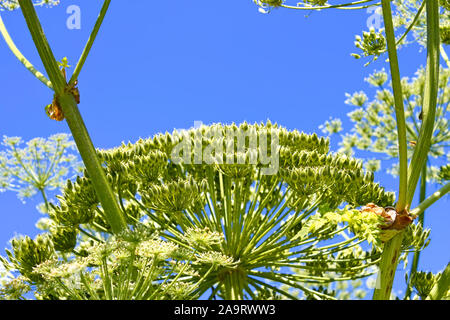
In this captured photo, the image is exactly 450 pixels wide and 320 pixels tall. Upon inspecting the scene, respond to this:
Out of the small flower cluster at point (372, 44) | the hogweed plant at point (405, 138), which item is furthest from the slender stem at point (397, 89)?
the small flower cluster at point (372, 44)

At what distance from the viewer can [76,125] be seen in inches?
184

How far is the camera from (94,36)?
15.9 feet

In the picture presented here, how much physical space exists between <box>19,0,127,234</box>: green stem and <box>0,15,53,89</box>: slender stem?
0.15 m

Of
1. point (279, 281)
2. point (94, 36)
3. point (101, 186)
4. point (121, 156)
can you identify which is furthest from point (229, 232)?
point (94, 36)

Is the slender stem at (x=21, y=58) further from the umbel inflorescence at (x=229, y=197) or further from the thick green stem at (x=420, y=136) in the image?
the thick green stem at (x=420, y=136)

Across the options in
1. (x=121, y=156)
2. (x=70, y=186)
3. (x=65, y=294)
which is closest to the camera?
(x=65, y=294)

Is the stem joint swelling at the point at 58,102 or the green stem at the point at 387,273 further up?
the stem joint swelling at the point at 58,102

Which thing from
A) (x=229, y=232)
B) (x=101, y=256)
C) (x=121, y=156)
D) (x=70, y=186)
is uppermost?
(x=121, y=156)

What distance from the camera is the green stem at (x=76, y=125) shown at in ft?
15.0

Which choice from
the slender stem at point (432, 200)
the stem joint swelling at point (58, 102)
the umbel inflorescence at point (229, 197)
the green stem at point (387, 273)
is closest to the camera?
the green stem at point (387, 273)

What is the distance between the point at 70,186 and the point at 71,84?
5.47 ft

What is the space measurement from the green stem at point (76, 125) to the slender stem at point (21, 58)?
150mm
